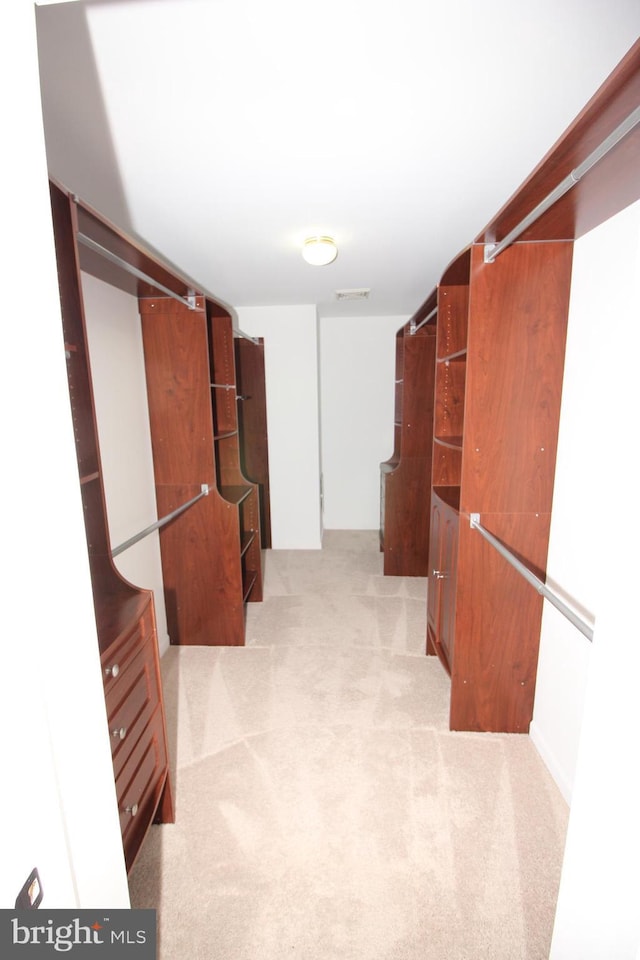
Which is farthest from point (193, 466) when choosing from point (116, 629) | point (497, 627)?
point (497, 627)

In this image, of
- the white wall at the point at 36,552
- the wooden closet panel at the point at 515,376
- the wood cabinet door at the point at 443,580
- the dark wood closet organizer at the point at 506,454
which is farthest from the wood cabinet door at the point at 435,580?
the white wall at the point at 36,552

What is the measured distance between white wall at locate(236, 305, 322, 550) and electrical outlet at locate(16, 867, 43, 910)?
3.65 metres

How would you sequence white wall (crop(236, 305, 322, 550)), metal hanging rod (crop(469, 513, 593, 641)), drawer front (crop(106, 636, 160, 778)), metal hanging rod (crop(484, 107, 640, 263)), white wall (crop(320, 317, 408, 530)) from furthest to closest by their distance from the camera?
white wall (crop(320, 317, 408, 530)) < white wall (crop(236, 305, 322, 550)) < drawer front (crop(106, 636, 160, 778)) < metal hanging rod (crop(469, 513, 593, 641)) < metal hanging rod (crop(484, 107, 640, 263))

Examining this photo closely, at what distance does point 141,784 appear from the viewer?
1334 mm

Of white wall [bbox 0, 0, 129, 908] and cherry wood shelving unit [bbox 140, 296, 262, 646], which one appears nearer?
white wall [bbox 0, 0, 129, 908]

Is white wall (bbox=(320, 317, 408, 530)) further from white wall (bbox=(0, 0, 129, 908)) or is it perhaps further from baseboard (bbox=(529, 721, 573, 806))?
white wall (bbox=(0, 0, 129, 908))

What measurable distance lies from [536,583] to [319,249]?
72.6 inches

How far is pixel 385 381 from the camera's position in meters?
4.53

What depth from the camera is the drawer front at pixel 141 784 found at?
1214 millimetres

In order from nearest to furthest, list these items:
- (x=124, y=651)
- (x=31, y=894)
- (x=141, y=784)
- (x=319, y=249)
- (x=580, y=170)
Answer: (x=31, y=894) < (x=580, y=170) < (x=124, y=651) < (x=141, y=784) < (x=319, y=249)

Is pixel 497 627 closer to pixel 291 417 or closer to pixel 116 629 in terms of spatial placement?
pixel 116 629

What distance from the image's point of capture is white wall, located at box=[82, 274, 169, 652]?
1.95 m

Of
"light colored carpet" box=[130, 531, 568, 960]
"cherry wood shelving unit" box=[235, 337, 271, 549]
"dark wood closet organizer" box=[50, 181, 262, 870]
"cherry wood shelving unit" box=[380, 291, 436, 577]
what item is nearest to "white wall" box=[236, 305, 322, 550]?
"cherry wood shelving unit" box=[235, 337, 271, 549]

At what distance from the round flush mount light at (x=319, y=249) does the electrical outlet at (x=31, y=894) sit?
7.73ft
